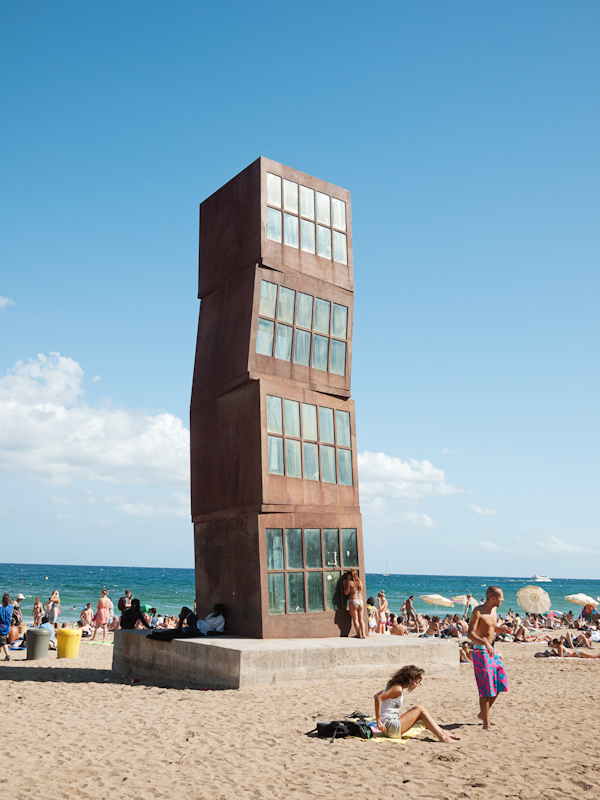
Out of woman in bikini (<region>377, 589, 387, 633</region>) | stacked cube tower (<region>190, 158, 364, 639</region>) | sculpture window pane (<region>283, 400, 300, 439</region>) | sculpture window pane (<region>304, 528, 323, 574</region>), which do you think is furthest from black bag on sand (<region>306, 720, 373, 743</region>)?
woman in bikini (<region>377, 589, 387, 633</region>)

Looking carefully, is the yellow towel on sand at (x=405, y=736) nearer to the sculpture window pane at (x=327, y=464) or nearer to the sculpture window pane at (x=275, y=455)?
the sculpture window pane at (x=275, y=455)

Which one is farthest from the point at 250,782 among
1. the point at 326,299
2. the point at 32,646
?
the point at 32,646

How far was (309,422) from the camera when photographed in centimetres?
1494

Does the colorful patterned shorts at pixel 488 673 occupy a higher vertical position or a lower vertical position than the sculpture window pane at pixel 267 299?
lower

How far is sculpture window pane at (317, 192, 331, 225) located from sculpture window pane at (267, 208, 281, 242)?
1.31m

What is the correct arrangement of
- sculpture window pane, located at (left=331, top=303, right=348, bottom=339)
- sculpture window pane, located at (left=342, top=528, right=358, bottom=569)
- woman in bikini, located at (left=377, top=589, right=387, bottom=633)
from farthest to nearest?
woman in bikini, located at (left=377, top=589, right=387, bottom=633) → sculpture window pane, located at (left=331, top=303, right=348, bottom=339) → sculpture window pane, located at (left=342, top=528, right=358, bottom=569)

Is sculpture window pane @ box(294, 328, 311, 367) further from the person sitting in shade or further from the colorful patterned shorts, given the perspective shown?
the colorful patterned shorts

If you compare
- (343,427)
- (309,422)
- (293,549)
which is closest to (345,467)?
(343,427)

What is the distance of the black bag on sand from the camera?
27.6 feet

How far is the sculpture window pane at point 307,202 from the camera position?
52.2 ft

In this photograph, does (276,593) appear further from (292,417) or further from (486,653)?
(486,653)

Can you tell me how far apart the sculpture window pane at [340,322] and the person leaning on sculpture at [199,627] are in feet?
21.0

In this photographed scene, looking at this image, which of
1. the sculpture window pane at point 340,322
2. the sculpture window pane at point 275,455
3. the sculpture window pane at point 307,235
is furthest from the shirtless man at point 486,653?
the sculpture window pane at point 307,235

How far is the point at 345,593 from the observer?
14383 mm
